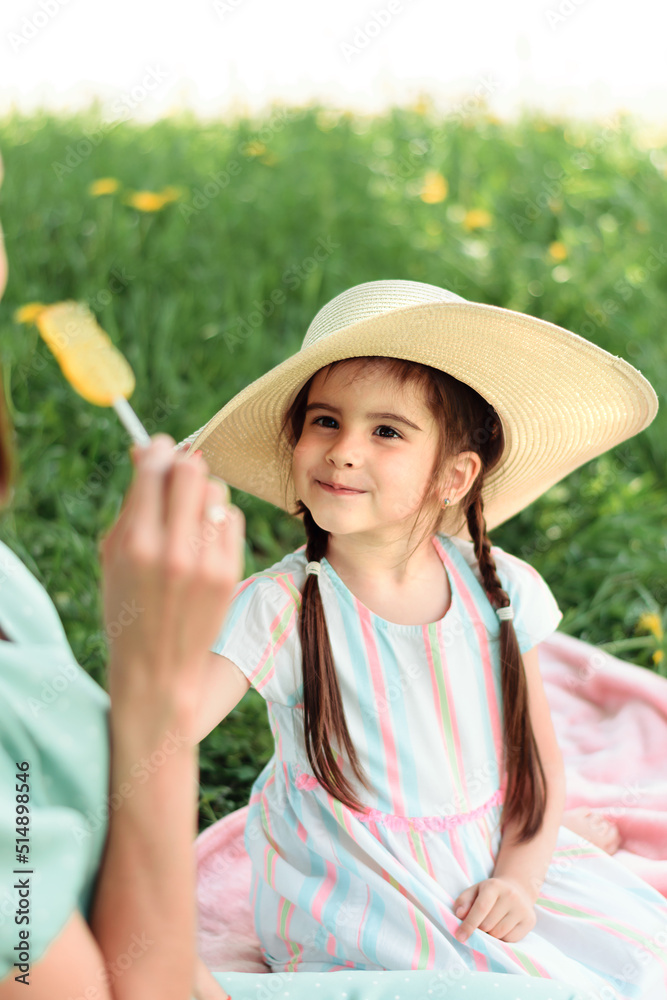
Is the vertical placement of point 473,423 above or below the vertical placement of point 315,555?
above

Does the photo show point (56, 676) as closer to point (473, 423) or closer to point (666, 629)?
point (473, 423)

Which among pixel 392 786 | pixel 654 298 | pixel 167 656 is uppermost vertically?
pixel 167 656

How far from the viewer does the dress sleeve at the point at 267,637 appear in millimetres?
1514

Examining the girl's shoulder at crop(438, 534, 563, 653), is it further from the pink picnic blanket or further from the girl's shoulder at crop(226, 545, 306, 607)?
the pink picnic blanket

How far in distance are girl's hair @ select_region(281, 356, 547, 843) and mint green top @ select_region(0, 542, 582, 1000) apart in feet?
2.24

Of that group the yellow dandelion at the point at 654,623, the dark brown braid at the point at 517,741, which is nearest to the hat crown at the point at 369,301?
the dark brown braid at the point at 517,741

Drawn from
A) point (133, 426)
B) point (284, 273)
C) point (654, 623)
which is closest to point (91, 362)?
point (133, 426)

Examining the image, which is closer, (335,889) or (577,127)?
(335,889)

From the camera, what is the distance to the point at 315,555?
1.67 meters

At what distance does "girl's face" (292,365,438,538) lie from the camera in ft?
4.98

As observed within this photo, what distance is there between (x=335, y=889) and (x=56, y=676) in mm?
871

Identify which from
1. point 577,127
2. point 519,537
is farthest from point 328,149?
point 519,537

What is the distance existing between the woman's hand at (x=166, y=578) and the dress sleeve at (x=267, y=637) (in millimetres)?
670

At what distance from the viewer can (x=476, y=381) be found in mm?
1621
